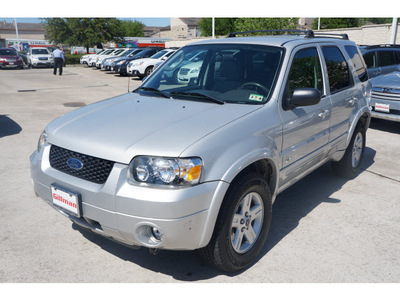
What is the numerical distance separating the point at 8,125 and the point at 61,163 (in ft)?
20.4

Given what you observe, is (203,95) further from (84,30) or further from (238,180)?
(84,30)

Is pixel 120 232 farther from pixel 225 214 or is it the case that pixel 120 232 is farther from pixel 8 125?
pixel 8 125

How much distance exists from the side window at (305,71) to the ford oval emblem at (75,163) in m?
2.03

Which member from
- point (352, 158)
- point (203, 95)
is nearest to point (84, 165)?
point (203, 95)

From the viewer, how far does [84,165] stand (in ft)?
9.35

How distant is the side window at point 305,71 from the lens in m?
3.74

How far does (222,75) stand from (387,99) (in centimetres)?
527

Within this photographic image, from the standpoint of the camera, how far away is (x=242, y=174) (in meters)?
3.04

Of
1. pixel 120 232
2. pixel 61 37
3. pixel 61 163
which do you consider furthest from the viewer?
pixel 61 37

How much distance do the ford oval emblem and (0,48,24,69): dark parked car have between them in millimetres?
28779

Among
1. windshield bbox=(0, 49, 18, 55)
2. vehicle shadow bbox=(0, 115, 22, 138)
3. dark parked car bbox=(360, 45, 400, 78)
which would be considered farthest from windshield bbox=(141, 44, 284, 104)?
windshield bbox=(0, 49, 18, 55)

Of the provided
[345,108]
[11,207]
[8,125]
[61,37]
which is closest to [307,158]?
[345,108]

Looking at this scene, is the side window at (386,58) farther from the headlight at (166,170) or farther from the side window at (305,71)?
the headlight at (166,170)

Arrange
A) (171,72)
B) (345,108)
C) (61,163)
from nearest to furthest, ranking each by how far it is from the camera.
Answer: (61,163), (171,72), (345,108)
